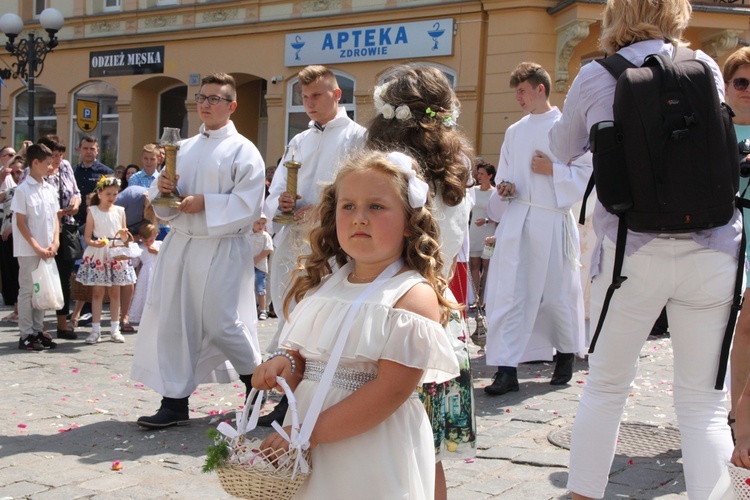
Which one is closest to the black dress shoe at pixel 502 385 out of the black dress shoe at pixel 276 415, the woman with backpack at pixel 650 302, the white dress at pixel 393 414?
the black dress shoe at pixel 276 415

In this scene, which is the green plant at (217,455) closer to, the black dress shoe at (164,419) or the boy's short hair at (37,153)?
the black dress shoe at (164,419)

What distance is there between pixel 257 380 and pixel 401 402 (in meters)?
0.42

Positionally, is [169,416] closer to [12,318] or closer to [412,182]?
[412,182]

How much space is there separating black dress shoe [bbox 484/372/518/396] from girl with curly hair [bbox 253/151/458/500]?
11.8 ft

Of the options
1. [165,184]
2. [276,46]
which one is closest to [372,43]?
[276,46]

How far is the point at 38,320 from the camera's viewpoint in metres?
8.62

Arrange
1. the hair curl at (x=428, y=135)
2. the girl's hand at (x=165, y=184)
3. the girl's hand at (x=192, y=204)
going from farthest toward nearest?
the girl's hand at (x=192, y=204) → the girl's hand at (x=165, y=184) → the hair curl at (x=428, y=135)

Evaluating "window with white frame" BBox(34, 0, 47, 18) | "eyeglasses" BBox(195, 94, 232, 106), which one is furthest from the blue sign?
"eyeglasses" BBox(195, 94, 232, 106)

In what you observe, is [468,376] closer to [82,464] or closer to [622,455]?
[622,455]

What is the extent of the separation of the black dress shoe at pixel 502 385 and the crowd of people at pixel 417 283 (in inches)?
0.4

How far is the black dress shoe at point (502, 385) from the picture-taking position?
21.3ft

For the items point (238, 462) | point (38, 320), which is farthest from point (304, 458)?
point (38, 320)

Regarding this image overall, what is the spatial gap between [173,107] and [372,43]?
7405 mm

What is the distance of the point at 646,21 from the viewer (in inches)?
144
